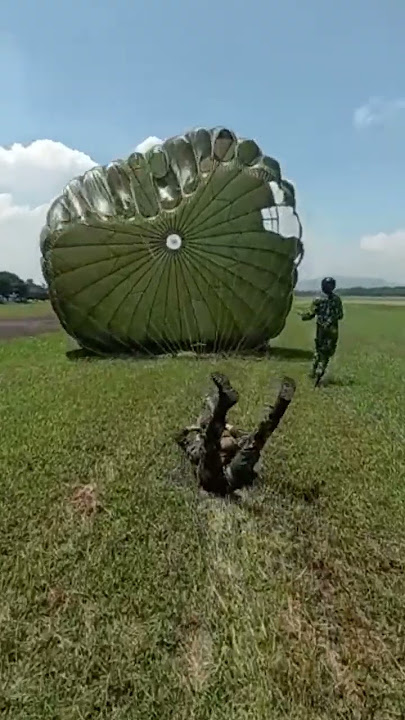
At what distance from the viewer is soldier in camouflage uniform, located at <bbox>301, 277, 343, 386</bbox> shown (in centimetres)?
1008

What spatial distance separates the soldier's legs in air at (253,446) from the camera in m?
4.95

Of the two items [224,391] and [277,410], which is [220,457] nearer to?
[277,410]

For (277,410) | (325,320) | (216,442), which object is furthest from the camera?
(325,320)

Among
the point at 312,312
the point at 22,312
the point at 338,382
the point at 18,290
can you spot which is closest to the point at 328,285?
the point at 312,312

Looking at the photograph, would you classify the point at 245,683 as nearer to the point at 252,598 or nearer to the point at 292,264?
the point at 252,598

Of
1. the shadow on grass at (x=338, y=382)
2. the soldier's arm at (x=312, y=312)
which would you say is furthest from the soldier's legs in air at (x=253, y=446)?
the shadow on grass at (x=338, y=382)

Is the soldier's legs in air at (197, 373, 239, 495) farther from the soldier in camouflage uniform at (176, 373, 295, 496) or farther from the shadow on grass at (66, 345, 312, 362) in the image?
the shadow on grass at (66, 345, 312, 362)

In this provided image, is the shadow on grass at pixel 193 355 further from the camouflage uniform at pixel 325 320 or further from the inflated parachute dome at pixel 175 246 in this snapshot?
the camouflage uniform at pixel 325 320

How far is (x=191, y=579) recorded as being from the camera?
177 inches

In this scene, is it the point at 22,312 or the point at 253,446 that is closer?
the point at 253,446

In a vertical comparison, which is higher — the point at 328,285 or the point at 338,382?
the point at 328,285

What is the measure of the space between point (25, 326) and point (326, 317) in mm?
17101

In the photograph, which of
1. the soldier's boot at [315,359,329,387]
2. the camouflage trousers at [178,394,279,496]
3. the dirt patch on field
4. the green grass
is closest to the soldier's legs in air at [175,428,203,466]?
the camouflage trousers at [178,394,279,496]

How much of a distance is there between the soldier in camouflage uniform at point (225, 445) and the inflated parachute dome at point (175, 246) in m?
6.46
